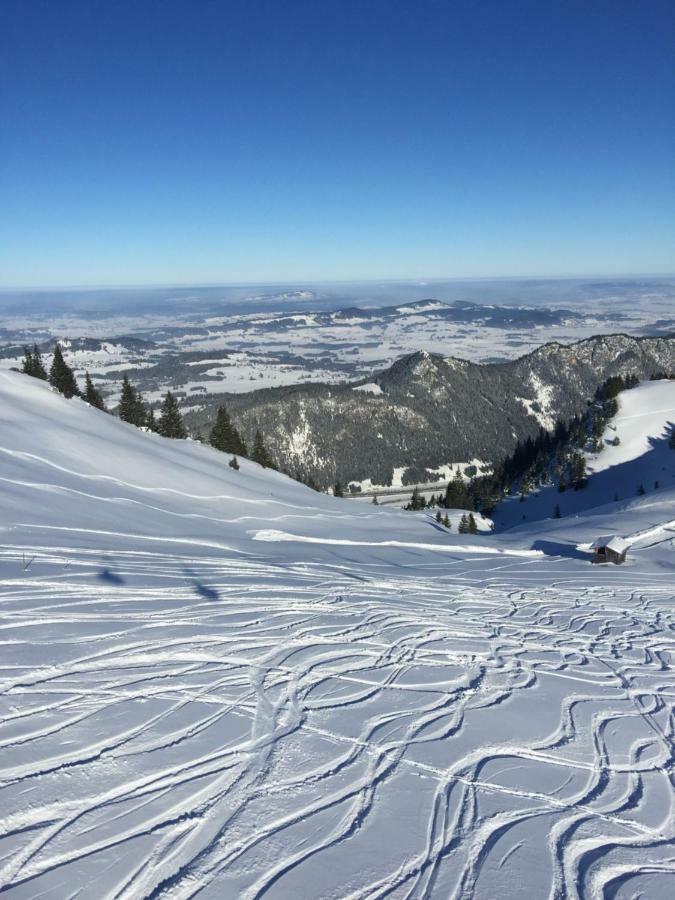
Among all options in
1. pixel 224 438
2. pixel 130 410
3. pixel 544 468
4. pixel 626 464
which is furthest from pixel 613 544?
pixel 544 468

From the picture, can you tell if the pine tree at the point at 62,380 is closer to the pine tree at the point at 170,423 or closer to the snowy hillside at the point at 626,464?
the pine tree at the point at 170,423

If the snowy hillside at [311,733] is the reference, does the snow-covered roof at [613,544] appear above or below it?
below

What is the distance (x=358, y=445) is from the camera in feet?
600

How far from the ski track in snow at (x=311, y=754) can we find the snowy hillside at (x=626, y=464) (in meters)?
53.6

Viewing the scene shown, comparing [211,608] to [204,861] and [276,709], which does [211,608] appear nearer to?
[276,709]

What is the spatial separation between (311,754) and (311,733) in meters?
0.42

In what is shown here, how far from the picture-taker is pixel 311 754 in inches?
239

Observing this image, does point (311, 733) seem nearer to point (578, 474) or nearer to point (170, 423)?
point (170, 423)

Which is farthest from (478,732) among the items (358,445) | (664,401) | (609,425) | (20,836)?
(358,445)

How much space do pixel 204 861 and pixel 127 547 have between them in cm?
1304

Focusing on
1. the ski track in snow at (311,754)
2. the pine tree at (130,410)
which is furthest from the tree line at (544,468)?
the ski track in snow at (311,754)

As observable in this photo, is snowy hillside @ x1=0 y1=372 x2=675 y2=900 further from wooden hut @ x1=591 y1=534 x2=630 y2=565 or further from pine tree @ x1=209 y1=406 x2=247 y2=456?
pine tree @ x1=209 y1=406 x2=247 y2=456

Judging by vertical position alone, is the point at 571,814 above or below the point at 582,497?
above

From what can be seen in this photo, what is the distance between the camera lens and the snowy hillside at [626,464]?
6844 cm
